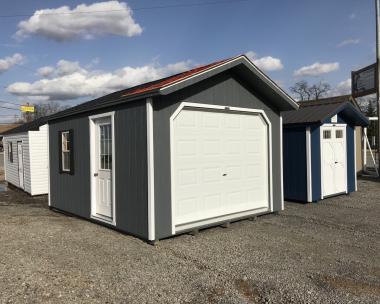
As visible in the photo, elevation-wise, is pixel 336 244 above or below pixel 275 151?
below

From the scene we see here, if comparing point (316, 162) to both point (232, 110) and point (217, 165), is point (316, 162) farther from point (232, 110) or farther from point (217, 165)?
point (217, 165)

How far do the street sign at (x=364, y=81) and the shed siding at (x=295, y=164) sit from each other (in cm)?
732

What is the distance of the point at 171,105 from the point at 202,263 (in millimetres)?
2773

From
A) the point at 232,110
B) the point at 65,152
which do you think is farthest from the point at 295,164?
the point at 65,152

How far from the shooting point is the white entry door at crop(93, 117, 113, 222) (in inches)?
301

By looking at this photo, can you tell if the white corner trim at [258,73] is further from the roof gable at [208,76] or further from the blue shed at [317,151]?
the blue shed at [317,151]

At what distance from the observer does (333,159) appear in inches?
438

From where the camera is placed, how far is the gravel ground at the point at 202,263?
4324 mm

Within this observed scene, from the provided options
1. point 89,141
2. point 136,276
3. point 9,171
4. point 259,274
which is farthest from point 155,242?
point 9,171

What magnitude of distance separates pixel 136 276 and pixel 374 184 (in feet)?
39.0

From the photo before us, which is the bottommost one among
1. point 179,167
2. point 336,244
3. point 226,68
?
point 336,244

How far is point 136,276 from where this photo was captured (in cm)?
489

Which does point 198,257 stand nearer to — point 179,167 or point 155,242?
point 155,242

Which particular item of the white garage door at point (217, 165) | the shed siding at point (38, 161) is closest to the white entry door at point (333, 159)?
the white garage door at point (217, 165)
